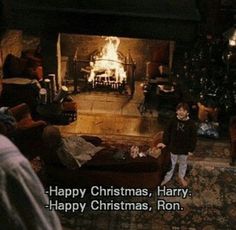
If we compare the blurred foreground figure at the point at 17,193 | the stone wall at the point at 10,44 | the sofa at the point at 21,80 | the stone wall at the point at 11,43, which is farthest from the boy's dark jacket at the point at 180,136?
the blurred foreground figure at the point at 17,193

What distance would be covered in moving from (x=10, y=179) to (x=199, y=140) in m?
6.89

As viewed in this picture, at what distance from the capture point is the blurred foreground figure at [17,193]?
1057mm

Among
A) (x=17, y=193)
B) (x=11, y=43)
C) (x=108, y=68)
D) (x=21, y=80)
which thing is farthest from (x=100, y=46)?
(x=17, y=193)

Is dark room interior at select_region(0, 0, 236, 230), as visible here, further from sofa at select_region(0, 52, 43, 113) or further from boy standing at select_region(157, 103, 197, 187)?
boy standing at select_region(157, 103, 197, 187)

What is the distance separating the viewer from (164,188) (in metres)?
6.43

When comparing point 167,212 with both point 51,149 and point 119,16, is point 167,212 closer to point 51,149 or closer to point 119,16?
point 51,149

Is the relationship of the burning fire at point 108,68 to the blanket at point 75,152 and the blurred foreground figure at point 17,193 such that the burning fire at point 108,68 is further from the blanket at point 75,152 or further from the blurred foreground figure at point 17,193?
the blurred foreground figure at point 17,193

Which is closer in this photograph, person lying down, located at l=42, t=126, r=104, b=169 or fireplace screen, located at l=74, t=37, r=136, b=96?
person lying down, located at l=42, t=126, r=104, b=169

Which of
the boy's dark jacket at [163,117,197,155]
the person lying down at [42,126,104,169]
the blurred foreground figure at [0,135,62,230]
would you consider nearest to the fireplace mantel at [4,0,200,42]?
the boy's dark jacket at [163,117,197,155]

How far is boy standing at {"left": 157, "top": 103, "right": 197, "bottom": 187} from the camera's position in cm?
599

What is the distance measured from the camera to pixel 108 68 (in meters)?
9.27

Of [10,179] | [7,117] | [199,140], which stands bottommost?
[199,140]

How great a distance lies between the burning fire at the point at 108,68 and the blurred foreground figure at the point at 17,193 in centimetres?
820

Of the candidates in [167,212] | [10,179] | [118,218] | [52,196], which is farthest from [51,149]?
[10,179]
